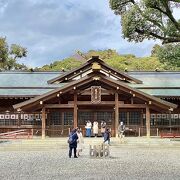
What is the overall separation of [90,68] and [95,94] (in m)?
5.89

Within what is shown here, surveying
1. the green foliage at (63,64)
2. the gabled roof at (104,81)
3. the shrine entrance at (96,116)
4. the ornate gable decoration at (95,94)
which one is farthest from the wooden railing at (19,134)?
the green foliage at (63,64)

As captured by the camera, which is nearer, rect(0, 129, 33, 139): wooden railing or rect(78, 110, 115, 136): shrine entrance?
rect(0, 129, 33, 139): wooden railing

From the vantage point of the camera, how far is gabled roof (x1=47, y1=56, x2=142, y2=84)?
36.8m

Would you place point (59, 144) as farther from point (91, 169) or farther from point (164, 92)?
point (164, 92)

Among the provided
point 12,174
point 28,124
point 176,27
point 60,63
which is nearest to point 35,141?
point 28,124

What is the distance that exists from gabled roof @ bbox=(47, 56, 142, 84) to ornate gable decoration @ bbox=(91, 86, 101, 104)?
5112 mm

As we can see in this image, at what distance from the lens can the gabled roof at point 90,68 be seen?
121 ft

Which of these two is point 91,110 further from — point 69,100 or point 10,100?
point 10,100

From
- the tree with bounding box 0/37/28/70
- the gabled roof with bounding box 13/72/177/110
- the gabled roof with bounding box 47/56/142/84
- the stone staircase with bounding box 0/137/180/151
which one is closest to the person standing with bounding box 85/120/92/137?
the stone staircase with bounding box 0/137/180/151

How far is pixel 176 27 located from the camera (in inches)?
1021

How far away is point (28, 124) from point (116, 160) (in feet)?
53.5

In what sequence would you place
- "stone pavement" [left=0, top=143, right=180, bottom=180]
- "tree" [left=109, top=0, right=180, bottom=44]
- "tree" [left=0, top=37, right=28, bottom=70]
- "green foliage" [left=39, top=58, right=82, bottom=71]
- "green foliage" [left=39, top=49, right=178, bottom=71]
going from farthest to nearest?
1. "green foliage" [left=39, top=58, right=82, bottom=71]
2. "green foliage" [left=39, top=49, right=178, bottom=71]
3. "tree" [left=0, top=37, right=28, bottom=70]
4. "tree" [left=109, top=0, right=180, bottom=44]
5. "stone pavement" [left=0, top=143, right=180, bottom=180]

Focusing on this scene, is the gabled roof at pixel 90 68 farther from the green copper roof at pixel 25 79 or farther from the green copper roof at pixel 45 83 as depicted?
the green copper roof at pixel 25 79

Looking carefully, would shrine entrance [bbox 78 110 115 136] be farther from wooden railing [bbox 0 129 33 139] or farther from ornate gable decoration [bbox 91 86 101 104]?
wooden railing [bbox 0 129 33 139]
